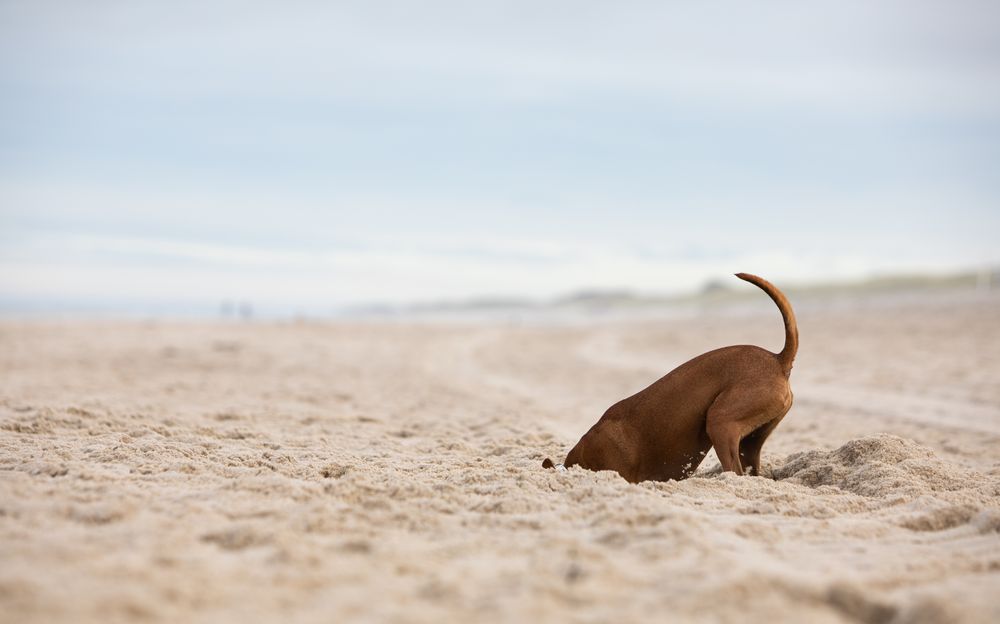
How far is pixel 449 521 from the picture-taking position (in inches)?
139

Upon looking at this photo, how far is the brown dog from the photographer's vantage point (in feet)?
15.1

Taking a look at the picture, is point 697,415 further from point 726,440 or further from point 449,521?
point 449,521

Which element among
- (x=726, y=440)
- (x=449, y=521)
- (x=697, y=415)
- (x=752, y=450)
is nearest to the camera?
(x=449, y=521)

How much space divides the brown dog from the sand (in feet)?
1.01

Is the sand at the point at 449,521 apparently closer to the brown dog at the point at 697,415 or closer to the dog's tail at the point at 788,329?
the brown dog at the point at 697,415

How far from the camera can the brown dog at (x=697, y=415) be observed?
461 centimetres

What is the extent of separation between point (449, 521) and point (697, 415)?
1.94m

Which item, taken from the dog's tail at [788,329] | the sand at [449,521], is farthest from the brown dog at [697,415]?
the sand at [449,521]

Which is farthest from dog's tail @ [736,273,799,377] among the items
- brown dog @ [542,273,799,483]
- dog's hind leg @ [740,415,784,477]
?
dog's hind leg @ [740,415,784,477]

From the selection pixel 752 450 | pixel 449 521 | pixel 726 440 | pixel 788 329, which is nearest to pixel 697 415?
pixel 726 440

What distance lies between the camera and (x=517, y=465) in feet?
16.6

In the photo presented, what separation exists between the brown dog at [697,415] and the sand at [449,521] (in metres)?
0.31

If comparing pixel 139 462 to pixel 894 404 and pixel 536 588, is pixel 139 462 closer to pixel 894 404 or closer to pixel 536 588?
pixel 536 588

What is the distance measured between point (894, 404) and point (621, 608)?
8.74 metres
